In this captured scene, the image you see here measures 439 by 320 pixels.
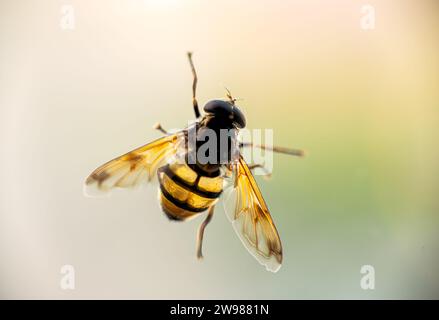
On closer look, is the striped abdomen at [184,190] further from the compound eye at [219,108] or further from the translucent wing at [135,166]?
the compound eye at [219,108]

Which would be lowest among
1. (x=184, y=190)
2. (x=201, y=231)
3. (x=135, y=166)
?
(x=201, y=231)

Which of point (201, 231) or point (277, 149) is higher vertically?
point (277, 149)

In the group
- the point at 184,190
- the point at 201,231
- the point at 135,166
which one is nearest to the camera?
the point at 184,190

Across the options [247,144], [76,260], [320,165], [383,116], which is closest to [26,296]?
[76,260]

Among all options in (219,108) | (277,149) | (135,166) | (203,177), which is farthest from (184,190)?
(277,149)

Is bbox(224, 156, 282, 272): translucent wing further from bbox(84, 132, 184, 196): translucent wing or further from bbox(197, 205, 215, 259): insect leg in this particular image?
bbox(84, 132, 184, 196): translucent wing

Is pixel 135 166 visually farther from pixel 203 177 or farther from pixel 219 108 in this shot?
pixel 219 108

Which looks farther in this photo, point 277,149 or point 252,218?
point 277,149

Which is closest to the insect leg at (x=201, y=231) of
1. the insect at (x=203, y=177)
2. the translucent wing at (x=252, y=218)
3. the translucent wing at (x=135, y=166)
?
the insect at (x=203, y=177)
